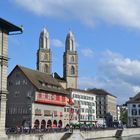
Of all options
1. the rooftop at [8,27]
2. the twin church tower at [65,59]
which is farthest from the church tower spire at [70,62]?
the rooftop at [8,27]

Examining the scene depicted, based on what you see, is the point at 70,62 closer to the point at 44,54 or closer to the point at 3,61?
the point at 44,54

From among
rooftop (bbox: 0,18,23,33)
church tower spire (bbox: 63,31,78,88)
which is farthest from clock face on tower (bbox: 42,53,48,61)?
rooftop (bbox: 0,18,23,33)

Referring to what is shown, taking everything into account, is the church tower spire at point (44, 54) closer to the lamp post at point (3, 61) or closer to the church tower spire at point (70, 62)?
the church tower spire at point (70, 62)

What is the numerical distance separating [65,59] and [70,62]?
2192 millimetres

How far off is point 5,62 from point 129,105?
366ft

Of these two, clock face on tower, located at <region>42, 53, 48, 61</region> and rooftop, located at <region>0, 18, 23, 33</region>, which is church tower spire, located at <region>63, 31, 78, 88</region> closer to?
clock face on tower, located at <region>42, 53, 48, 61</region>

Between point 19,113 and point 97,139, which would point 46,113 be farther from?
point 97,139

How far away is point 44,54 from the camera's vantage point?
16412cm

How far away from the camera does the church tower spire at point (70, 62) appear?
162 m

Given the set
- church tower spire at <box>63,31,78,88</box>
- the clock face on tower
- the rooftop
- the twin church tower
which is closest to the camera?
Result: the rooftop

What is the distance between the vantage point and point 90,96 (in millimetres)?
150750

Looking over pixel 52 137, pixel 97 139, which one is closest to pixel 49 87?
pixel 97 139

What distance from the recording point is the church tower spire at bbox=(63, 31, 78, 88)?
16188 cm

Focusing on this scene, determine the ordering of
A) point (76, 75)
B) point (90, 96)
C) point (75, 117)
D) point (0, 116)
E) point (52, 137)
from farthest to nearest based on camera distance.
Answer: point (76, 75)
point (90, 96)
point (75, 117)
point (52, 137)
point (0, 116)
